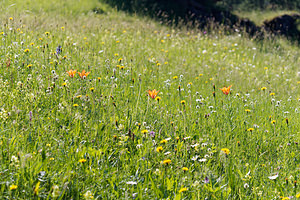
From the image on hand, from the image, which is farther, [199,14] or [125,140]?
[199,14]

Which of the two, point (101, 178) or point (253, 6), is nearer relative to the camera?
point (101, 178)

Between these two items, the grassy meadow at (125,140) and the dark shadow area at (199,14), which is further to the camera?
the dark shadow area at (199,14)

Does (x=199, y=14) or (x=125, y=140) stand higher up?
(x=199, y=14)

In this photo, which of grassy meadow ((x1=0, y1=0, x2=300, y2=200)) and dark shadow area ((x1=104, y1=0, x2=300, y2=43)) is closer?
grassy meadow ((x1=0, y1=0, x2=300, y2=200))

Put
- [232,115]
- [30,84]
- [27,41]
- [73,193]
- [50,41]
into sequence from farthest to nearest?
[50,41], [27,41], [232,115], [30,84], [73,193]

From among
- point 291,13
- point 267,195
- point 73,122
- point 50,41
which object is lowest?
point 267,195

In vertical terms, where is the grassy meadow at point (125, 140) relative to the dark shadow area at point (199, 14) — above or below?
below

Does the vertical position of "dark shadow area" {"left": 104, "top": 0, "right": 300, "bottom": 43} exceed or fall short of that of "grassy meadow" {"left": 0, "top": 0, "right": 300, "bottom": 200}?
it exceeds it

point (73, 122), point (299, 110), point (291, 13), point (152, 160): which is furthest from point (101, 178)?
point (291, 13)

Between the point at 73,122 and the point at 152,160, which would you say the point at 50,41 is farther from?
the point at 152,160

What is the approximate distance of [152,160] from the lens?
2564 mm

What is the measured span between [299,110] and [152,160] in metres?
2.96

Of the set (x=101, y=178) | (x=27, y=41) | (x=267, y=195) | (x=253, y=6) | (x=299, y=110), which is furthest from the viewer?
(x=253, y=6)

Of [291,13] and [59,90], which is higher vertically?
[291,13]
